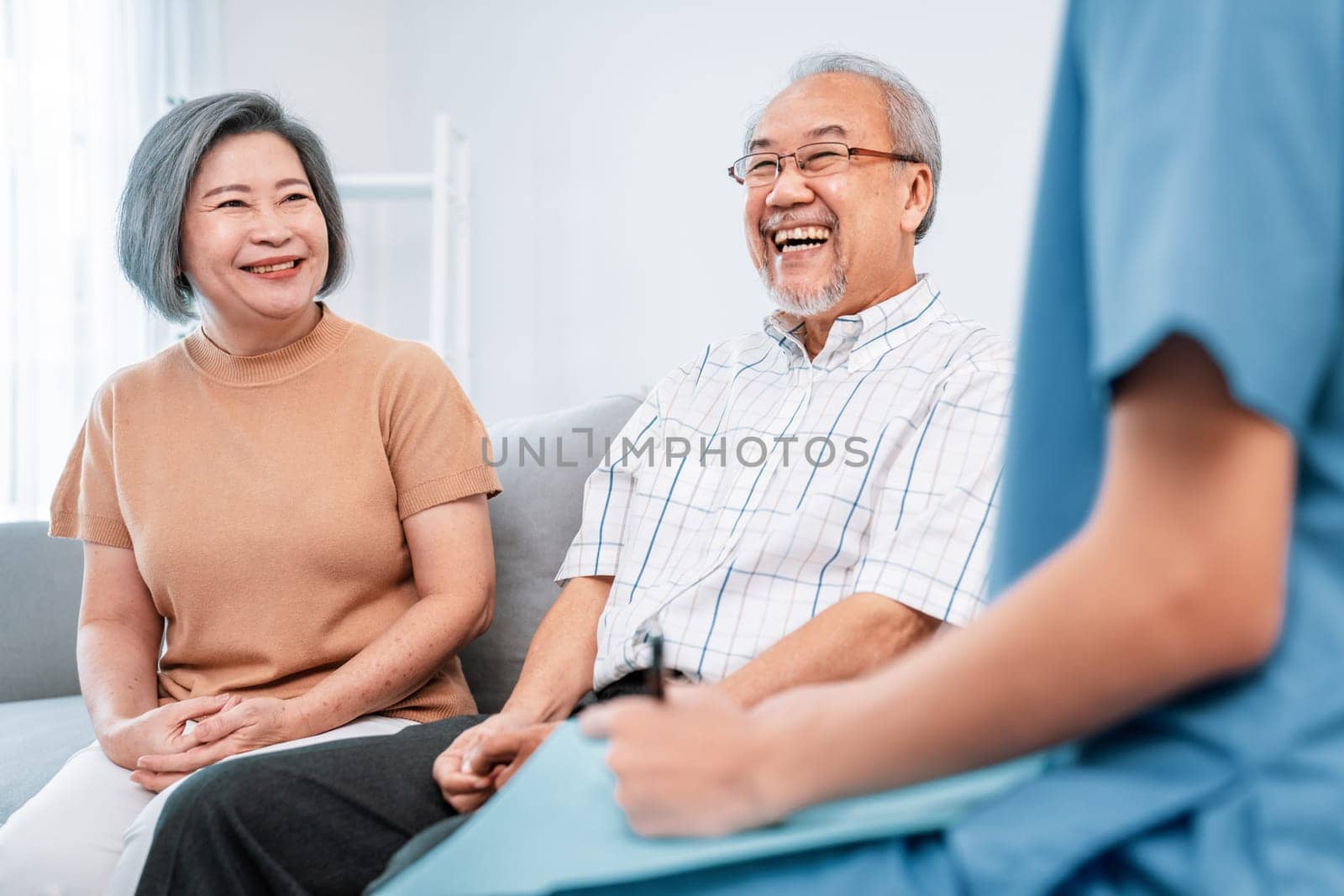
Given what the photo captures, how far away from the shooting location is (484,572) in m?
1.58

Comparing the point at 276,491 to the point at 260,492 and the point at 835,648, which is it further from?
the point at 835,648

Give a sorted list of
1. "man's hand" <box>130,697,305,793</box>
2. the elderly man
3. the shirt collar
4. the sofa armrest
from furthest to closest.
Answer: the sofa armrest
the shirt collar
"man's hand" <box>130,697,305,793</box>
the elderly man

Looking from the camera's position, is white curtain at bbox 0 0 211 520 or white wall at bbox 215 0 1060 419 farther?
white wall at bbox 215 0 1060 419

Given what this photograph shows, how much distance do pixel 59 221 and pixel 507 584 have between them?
6.73 feet

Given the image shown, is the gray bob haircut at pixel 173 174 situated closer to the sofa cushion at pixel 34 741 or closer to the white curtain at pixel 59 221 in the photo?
the sofa cushion at pixel 34 741

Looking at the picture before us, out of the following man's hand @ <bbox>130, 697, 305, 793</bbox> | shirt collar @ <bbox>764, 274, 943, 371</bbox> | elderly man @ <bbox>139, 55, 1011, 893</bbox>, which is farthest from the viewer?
shirt collar @ <bbox>764, 274, 943, 371</bbox>

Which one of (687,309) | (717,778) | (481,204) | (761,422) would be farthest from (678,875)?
(481,204)

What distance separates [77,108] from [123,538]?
2075 mm

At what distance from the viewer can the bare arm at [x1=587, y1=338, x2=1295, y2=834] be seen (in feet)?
1.45

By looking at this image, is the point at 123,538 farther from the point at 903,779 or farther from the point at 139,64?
the point at 139,64

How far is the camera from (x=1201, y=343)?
435 millimetres

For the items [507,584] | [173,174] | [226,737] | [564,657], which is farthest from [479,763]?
[173,174]

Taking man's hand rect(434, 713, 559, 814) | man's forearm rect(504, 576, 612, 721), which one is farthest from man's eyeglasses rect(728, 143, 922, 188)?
man's hand rect(434, 713, 559, 814)

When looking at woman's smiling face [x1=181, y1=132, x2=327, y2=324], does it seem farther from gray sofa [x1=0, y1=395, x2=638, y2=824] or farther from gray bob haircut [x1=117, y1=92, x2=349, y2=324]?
gray sofa [x1=0, y1=395, x2=638, y2=824]
